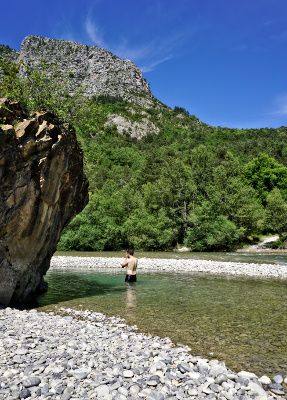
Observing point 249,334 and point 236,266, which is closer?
point 249,334

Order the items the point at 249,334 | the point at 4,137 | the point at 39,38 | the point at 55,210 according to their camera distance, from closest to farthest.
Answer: the point at 249,334 < the point at 4,137 < the point at 55,210 < the point at 39,38

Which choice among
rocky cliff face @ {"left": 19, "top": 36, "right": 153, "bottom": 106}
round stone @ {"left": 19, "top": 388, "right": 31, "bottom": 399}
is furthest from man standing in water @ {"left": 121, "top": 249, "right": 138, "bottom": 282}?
rocky cliff face @ {"left": 19, "top": 36, "right": 153, "bottom": 106}

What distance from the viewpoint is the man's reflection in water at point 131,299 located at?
15904 mm

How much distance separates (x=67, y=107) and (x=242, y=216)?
5113cm

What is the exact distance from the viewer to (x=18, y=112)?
54.0 ft

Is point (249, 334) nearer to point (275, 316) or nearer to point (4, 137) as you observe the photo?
point (275, 316)

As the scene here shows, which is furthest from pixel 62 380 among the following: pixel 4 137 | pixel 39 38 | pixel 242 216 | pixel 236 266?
pixel 39 38

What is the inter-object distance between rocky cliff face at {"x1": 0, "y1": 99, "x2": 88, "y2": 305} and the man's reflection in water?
177 inches

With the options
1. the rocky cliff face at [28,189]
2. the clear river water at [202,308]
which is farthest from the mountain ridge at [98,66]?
the rocky cliff face at [28,189]

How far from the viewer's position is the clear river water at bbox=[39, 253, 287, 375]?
35.4 feet

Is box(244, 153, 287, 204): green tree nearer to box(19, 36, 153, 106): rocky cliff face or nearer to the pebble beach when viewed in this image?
the pebble beach

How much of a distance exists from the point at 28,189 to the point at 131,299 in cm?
703

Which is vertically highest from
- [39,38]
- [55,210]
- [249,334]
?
[39,38]

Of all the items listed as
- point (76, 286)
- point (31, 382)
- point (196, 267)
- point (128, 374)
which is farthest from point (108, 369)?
point (196, 267)
